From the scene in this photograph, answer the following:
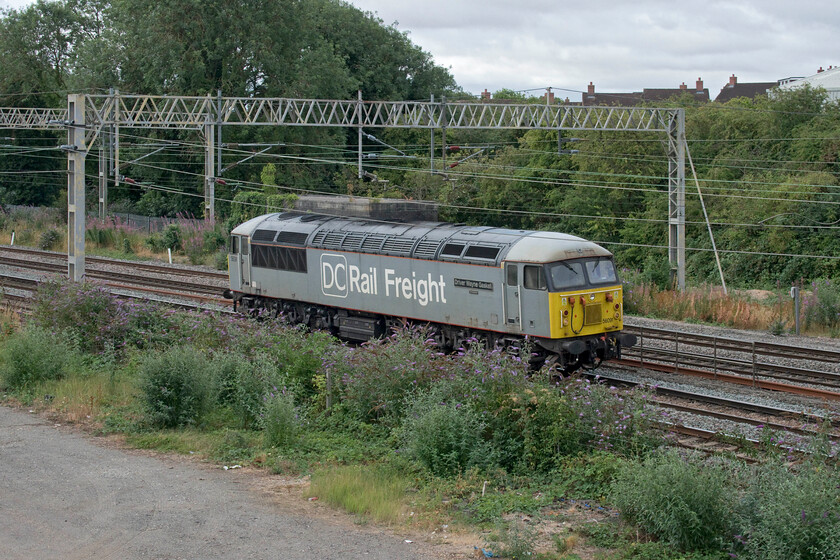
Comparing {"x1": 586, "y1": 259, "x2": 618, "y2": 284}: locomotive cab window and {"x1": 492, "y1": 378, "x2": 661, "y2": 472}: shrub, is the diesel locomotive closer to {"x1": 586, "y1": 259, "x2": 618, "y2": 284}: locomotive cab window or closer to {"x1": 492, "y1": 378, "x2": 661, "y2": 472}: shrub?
{"x1": 586, "y1": 259, "x2": 618, "y2": 284}: locomotive cab window

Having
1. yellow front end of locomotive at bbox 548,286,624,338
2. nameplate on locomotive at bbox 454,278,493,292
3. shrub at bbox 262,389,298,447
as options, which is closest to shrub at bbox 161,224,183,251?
nameplate on locomotive at bbox 454,278,493,292

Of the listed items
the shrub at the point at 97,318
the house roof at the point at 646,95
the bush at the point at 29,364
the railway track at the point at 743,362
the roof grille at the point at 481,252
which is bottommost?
the railway track at the point at 743,362

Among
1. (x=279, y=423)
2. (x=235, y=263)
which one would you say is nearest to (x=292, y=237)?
(x=235, y=263)

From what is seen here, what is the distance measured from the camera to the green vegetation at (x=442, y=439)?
864 cm

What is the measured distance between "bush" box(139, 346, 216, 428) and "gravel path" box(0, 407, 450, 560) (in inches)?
49.8

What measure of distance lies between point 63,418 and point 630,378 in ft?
36.1

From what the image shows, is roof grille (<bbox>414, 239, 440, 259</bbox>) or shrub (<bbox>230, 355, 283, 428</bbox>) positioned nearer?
shrub (<bbox>230, 355, 283, 428</bbox>)

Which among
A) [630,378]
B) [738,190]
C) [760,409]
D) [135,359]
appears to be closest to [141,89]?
[738,190]

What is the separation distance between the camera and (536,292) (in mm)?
16797

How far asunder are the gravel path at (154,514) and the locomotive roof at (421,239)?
7821 millimetres

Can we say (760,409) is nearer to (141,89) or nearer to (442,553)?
(442,553)

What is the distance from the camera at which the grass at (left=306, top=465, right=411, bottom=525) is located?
9.84 m

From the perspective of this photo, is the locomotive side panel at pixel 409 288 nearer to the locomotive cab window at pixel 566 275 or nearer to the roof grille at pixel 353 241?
the roof grille at pixel 353 241

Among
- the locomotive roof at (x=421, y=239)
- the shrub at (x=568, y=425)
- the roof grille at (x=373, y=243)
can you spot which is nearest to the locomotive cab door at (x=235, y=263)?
the locomotive roof at (x=421, y=239)
